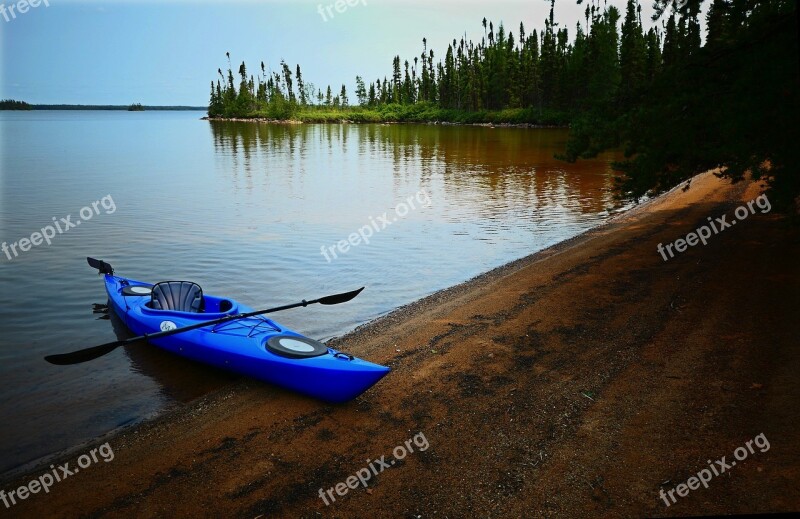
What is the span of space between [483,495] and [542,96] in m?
97.0

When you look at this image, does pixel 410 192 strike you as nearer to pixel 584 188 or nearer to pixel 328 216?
pixel 328 216

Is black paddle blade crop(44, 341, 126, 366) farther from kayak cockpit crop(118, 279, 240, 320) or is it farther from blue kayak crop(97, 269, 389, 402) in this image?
kayak cockpit crop(118, 279, 240, 320)

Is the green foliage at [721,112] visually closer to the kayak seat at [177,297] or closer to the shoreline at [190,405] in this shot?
the shoreline at [190,405]

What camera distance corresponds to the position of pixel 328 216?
22.2m

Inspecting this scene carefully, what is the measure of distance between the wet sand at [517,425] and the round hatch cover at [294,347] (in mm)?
662

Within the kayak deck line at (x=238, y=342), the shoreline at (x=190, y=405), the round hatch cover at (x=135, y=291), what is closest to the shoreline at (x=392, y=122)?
the shoreline at (x=190, y=405)

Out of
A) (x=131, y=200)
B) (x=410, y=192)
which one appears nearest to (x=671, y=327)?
(x=410, y=192)

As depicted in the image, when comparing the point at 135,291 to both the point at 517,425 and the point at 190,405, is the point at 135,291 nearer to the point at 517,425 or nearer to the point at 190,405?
the point at 190,405

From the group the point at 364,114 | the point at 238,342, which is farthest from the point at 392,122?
the point at 238,342

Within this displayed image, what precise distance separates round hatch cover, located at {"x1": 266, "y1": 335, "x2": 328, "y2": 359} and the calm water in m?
1.64

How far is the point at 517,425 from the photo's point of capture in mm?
6535

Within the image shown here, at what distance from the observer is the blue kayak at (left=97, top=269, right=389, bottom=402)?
7.26m

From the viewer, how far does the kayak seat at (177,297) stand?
10133 millimetres

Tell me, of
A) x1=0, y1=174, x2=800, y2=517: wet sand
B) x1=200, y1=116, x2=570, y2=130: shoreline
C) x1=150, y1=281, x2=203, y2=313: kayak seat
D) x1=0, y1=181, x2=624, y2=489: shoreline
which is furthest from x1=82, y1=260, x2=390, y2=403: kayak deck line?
x1=200, y1=116, x2=570, y2=130: shoreline
